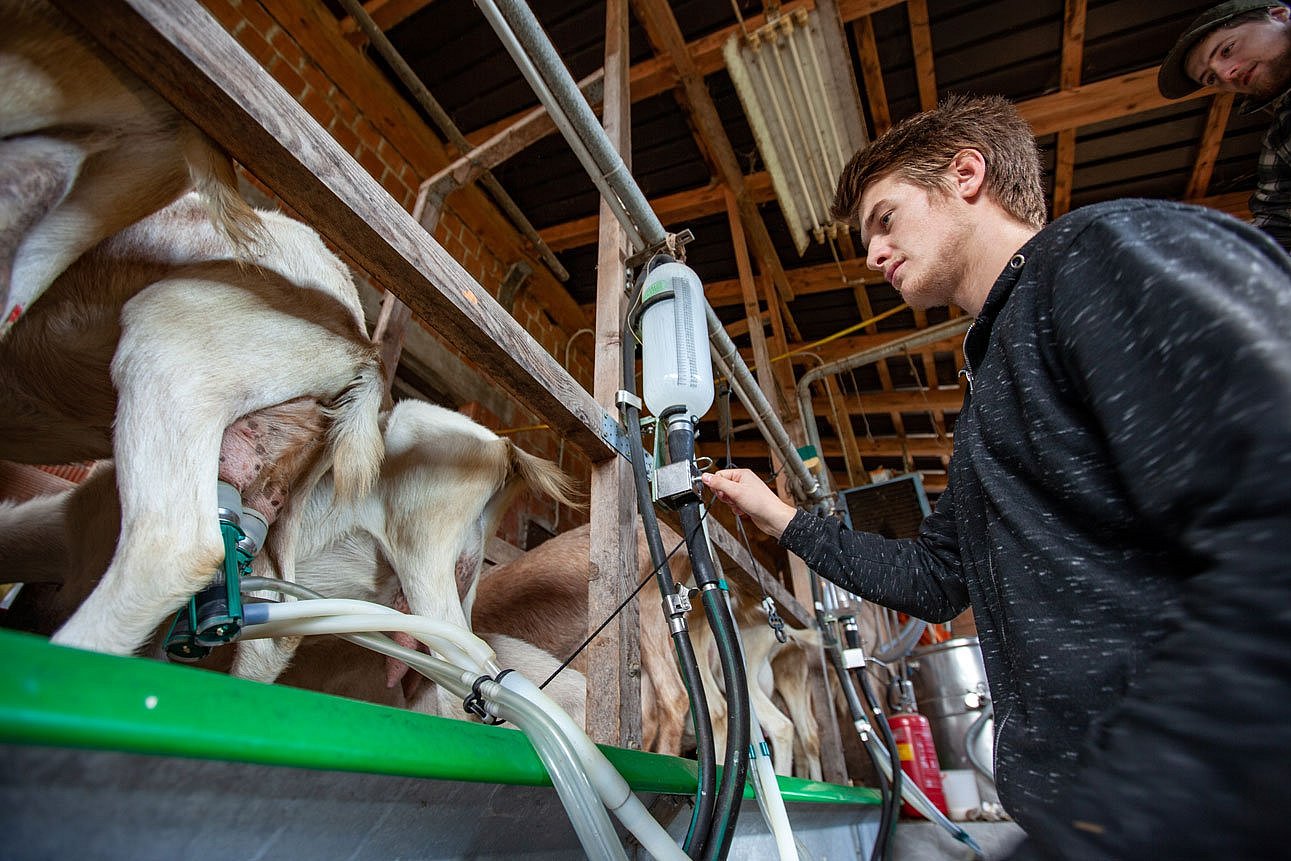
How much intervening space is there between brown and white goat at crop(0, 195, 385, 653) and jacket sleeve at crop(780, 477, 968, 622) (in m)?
0.95

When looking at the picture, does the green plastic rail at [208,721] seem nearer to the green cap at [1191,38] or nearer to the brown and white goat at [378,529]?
the brown and white goat at [378,529]

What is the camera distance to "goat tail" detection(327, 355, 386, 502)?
1.22m

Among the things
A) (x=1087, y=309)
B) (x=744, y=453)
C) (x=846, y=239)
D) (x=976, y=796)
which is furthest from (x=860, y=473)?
(x=1087, y=309)

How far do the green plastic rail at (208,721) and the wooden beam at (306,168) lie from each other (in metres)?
0.57

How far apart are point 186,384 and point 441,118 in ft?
11.5

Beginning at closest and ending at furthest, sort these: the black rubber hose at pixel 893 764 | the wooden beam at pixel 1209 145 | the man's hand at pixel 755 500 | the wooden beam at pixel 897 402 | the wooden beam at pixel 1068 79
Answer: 1. the man's hand at pixel 755 500
2. the black rubber hose at pixel 893 764
3. the wooden beam at pixel 1068 79
4. the wooden beam at pixel 1209 145
5. the wooden beam at pixel 897 402

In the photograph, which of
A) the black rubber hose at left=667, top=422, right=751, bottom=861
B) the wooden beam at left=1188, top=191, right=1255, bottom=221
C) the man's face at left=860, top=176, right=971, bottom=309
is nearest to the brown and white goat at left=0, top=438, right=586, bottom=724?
the black rubber hose at left=667, top=422, right=751, bottom=861

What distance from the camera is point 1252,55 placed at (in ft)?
5.90

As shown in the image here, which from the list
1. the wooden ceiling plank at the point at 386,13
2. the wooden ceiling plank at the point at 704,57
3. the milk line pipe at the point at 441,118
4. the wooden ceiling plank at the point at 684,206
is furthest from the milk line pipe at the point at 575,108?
the wooden ceiling plank at the point at 684,206

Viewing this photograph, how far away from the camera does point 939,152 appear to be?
3.57 ft

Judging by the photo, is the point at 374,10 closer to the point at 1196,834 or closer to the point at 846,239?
the point at 846,239

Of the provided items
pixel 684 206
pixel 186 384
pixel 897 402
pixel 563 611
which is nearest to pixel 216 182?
pixel 186 384

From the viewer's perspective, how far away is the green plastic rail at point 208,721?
11.5 inches

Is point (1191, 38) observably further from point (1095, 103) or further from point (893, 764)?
point (893, 764)
